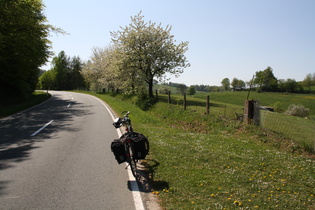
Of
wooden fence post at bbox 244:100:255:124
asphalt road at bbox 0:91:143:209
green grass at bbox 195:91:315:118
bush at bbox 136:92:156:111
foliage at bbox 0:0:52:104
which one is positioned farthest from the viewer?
green grass at bbox 195:91:315:118

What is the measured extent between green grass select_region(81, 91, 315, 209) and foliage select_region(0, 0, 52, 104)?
1724cm

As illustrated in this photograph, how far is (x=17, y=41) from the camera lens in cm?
2117

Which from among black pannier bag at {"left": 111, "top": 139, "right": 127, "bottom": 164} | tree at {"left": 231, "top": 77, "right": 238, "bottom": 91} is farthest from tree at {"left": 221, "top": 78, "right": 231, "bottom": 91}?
black pannier bag at {"left": 111, "top": 139, "right": 127, "bottom": 164}

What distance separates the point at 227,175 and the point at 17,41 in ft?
71.6

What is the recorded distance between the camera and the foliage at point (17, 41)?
1978 cm

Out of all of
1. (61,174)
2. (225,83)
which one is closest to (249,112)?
(61,174)

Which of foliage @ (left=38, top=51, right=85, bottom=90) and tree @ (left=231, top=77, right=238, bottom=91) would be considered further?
tree @ (left=231, top=77, right=238, bottom=91)

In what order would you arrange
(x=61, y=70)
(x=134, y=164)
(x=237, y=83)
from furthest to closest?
(x=237, y=83) < (x=61, y=70) < (x=134, y=164)

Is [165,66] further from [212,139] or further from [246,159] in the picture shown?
[246,159]

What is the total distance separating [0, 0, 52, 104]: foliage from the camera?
1978 cm

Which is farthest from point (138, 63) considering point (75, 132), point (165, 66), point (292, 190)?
point (292, 190)

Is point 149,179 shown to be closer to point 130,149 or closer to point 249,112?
point 130,149

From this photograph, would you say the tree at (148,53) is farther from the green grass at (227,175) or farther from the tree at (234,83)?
the tree at (234,83)

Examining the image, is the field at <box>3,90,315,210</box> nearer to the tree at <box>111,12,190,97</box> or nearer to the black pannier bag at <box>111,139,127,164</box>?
the black pannier bag at <box>111,139,127,164</box>
